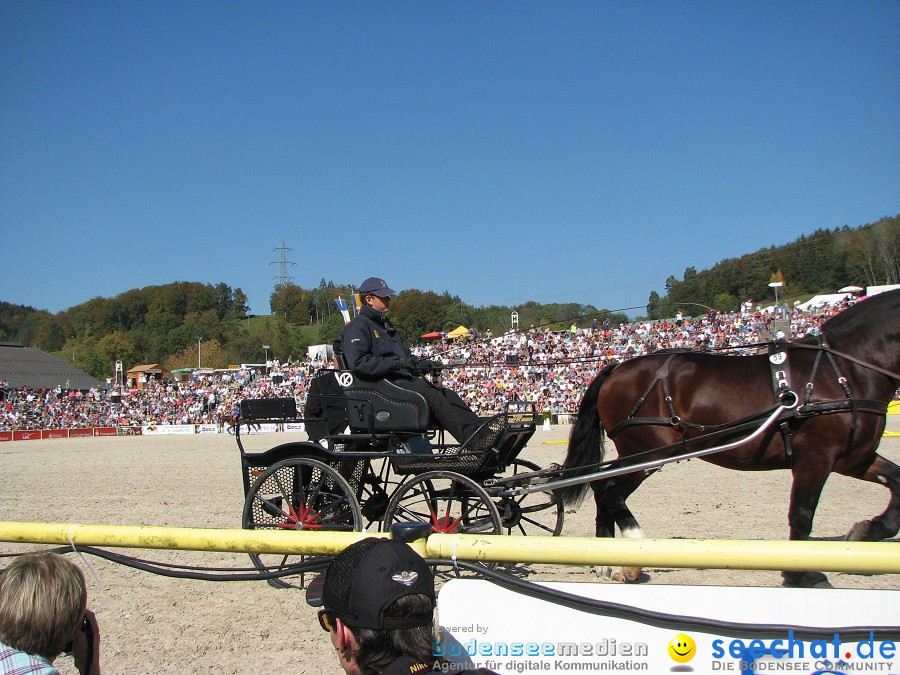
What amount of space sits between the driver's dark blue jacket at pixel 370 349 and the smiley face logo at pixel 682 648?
12.0 ft

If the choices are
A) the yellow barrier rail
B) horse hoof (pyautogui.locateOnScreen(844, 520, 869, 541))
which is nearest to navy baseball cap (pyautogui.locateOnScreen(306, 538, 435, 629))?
Answer: the yellow barrier rail

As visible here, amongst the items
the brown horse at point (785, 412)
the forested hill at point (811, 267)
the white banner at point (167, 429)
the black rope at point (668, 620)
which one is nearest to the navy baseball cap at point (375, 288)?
the brown horse at point (785, 412)

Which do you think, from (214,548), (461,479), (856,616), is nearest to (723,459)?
(461,479)

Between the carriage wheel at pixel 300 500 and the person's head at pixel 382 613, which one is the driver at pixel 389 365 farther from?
the person's head at pixel 382 613

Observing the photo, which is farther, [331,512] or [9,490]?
[9,490]

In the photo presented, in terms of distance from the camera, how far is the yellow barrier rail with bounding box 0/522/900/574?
1.92 meters

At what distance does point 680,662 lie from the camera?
1.88 meters

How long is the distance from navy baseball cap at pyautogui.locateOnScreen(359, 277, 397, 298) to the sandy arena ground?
2320 mm

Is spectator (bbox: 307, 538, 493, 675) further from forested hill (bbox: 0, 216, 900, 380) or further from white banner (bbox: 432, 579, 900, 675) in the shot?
forested hill (bbox: 0, 216, 900, 380)

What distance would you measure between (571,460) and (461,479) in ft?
4.26

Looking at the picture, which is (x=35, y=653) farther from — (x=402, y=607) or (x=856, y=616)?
(x=856, y=616)

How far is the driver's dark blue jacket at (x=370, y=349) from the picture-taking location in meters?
5.33

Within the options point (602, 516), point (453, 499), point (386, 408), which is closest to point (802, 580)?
point (602, 516)

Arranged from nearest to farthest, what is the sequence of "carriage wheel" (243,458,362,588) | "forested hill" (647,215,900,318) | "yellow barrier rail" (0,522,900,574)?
"yellow barrier rail" (0,522,900,574) < "carriage wheel" (243,458,362,588) < "forested hill" (647,215,900,318)
